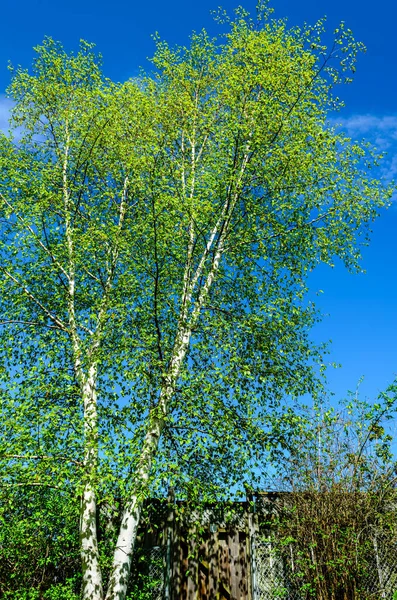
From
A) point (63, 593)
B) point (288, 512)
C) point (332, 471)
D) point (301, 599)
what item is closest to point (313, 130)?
point (332, 471)

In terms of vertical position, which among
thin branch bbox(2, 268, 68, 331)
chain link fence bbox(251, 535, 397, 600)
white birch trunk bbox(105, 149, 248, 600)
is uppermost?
thin branch bbox(2, 268, 68, 331)

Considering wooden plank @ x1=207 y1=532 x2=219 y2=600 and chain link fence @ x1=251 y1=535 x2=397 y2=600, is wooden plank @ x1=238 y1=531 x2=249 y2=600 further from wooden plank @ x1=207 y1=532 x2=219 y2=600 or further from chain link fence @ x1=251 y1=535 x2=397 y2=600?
wooden plank @ x1=207 y1=532 x2=219 y2=600

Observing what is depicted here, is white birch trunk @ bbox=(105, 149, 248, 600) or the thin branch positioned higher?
the thin branch

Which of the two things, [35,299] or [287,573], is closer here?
[287,573]

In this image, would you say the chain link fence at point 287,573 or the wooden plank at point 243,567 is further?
the wooden plank at point 243,567

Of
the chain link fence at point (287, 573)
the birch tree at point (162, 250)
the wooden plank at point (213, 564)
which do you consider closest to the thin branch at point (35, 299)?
the birch tree at point (162, 250)

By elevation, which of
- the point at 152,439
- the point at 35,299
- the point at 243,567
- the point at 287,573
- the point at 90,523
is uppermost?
the point at 35,299

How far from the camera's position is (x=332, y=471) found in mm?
9109

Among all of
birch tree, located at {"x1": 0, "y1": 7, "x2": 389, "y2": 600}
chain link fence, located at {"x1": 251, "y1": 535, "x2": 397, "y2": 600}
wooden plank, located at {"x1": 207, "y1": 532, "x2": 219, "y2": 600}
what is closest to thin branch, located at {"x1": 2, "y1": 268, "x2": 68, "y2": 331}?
birch tree, located at {"x1": 0, "y1": 7, "x2": 389, "y2": 600}

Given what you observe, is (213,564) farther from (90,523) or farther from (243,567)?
(90,523)

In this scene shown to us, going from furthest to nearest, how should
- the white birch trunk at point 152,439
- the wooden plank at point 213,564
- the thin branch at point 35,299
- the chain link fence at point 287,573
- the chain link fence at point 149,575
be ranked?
the thin branch at point 35,299, the wooden plank at point 213,564, the chain link fence at point 149,575, the chain link fence at point 287,573, the white birch trunk at point 152,439

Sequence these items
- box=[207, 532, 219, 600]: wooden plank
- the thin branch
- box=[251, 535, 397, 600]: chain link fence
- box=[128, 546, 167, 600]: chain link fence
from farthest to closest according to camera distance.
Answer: the thin branch → box=[207, 532, 219, 600]: wooden plank → box=[128, 546, 167, 600]: chain link fence → box=[251, 535, 397, 600]: chain link fence

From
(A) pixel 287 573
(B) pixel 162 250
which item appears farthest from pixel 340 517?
(B) pixel 162 250

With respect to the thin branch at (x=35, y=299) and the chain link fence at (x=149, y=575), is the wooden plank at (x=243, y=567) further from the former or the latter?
the thin branch at (x=35, y=299)
